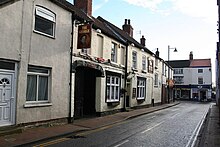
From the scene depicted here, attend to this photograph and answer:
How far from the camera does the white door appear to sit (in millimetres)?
10539

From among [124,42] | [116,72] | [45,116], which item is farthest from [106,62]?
[45,116]

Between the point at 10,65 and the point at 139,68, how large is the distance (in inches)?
725

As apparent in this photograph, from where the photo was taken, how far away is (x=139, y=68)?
91.3 ft

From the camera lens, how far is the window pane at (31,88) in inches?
475

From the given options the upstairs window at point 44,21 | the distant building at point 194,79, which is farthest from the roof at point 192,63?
the upstairs window at point 44,21

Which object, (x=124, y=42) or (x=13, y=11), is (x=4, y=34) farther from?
(x=124, y=42)

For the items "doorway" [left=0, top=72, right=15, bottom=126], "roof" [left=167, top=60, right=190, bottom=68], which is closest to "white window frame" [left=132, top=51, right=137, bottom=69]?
"doorway" [left=0, top=72, right=15, bottom=126]

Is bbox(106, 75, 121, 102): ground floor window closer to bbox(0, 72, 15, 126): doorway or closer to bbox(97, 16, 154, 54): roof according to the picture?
bbox(97, 16, 154, 54): roof

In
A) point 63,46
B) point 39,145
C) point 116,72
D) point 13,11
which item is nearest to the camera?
point 39,145

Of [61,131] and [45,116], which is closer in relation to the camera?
[61,131]

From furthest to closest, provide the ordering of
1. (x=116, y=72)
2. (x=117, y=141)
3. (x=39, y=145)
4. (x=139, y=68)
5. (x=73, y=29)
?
(x=139, y=68) → (x=116, y=72) → (x=73, y=29) → (x=117, y=141) → (x=39, y=145)

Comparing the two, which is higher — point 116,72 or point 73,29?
point 73,29

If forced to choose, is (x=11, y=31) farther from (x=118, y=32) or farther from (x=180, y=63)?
(x=180, y=63)

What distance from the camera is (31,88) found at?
483 inches
